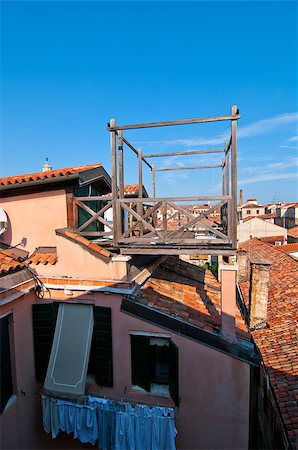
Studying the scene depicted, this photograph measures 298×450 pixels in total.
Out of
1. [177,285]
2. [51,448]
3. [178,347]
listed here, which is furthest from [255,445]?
[51,448]

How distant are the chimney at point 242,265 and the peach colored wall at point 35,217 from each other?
440 inches

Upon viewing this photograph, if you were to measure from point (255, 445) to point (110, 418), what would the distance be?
2.92 meters

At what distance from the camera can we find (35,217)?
6488 mm

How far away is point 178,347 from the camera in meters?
5.07

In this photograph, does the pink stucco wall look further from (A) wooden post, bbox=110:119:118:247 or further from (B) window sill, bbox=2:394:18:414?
(A) wooden post, bbox=110:119:118:247

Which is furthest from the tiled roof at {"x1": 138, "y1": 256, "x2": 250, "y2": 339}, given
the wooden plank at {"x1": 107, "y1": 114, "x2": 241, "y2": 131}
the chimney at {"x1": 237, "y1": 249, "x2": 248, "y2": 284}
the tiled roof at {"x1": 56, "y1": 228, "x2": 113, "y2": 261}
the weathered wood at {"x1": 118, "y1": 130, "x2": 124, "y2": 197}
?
the chimney at {"x1": 237, "y1": 249, "x2": 248, "y2": 284}

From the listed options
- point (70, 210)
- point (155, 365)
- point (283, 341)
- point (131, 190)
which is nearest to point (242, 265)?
point (283, 341)

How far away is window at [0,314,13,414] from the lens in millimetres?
4969

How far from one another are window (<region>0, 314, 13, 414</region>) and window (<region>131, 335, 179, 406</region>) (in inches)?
94.1

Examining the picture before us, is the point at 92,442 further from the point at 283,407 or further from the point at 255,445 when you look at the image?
the point at 283,407

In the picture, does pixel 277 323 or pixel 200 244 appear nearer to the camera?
pixel 200 244

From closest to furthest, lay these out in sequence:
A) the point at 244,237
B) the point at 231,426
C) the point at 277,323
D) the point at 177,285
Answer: the point at 231,426 → the point at 177,285 → the point at 277,323 → the point at 244,237

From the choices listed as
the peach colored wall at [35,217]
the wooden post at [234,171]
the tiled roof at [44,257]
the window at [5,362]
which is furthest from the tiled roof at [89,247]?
the wooden post at [234,171]

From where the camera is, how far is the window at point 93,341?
5.41m
